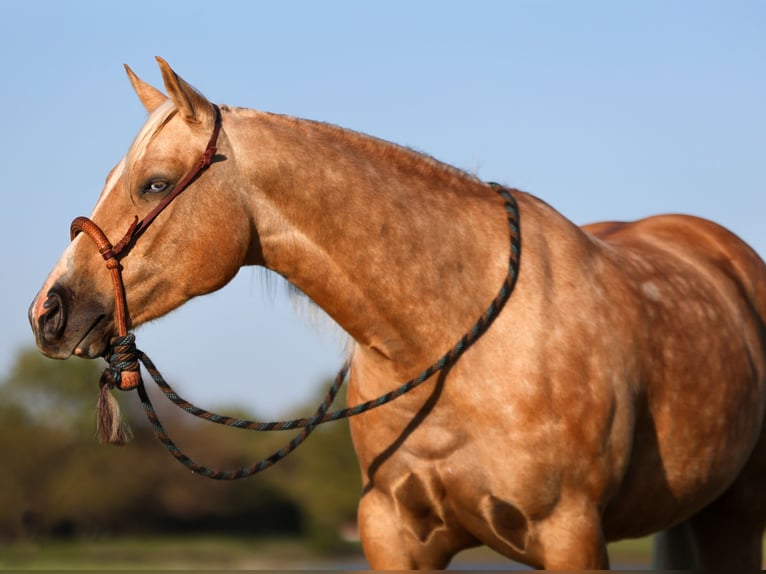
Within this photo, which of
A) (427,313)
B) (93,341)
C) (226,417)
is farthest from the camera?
(226,417)

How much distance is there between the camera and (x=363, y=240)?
4203 millimetres

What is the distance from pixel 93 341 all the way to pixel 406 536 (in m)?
1.57

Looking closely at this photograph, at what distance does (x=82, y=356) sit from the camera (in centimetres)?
399

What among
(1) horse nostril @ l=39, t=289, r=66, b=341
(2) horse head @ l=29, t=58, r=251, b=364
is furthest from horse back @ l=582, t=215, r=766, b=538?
(1) horse nostril @ l=39, t=289, r=66, b=341

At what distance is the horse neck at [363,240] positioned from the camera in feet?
13.7

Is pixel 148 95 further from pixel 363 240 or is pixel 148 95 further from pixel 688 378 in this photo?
pixel 688 378

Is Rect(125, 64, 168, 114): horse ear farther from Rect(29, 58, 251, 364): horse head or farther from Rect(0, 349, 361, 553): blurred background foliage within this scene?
Rect(0, 349, 361, 553): blurred background foliage

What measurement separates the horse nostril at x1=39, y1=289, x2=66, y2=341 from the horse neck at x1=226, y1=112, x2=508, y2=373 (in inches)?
30.2

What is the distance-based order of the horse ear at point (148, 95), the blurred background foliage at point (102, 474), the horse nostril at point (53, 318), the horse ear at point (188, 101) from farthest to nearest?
the blurred background foliage at point (102, 474), the horse ear at point (148, 95), the horse ear at point (188, 101), the horse nostril at point (53, 318)

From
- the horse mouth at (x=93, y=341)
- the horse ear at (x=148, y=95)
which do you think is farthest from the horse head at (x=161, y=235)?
the horse ear at (x=148, y=95)

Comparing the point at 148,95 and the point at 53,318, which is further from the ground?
the point at 148,95

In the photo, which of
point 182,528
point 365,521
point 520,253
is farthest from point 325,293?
point 182,528

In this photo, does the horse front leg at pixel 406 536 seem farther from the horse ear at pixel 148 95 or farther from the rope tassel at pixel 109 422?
the horse ear at pixel 148 95

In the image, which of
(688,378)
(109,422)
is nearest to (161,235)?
(109,422)
